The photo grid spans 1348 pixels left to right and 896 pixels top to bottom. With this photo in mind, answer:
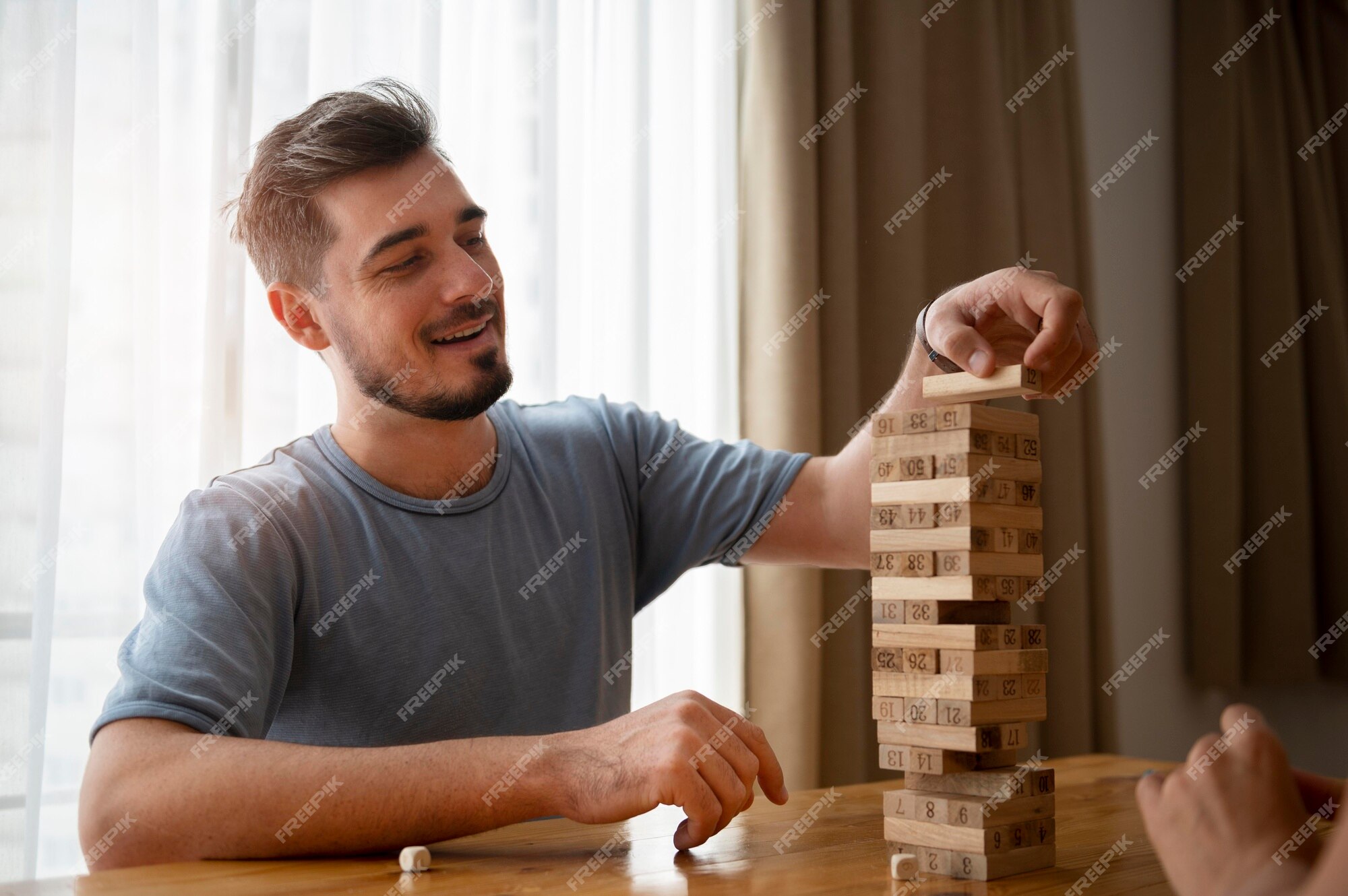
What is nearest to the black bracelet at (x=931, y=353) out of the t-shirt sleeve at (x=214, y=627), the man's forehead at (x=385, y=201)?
the man's forehead at (x=385, y=201)

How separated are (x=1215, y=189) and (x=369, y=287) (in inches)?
121

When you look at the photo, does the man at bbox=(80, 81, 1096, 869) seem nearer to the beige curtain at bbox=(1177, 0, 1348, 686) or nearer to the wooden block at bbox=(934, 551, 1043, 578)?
the wooden block at bbox=(934, 551, 1043, 578)

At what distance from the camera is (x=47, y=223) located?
1.86 metres

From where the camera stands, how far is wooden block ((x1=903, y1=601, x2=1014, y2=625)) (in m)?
0.98

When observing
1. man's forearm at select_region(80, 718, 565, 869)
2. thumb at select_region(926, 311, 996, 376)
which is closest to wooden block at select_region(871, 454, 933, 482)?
thumb at select_region(926, 311, 996, 376)

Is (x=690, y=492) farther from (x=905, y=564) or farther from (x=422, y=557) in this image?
(x=905, y=564)

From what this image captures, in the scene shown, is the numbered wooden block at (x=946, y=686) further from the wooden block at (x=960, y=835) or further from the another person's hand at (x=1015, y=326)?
the another person's hand at (x=1015, y=326)

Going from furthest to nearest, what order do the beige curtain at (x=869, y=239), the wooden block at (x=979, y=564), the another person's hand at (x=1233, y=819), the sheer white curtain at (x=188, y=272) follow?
1. the beige curtain at (x=869, y=239)
2. the sheer white curtain at (x=188, y=272)
3. the wooden block at (x=979, y=564)
4. the another person's hand at (x=1233, y=819)

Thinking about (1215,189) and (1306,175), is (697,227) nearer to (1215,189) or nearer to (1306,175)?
(1215,189)

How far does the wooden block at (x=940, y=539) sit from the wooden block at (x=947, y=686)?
0.11 metres

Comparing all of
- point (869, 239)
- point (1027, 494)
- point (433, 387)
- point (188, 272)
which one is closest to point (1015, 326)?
point (1027, 494)

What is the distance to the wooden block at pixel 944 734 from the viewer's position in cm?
95

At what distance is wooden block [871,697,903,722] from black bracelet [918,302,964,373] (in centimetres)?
47

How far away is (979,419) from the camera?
0.99 metres
